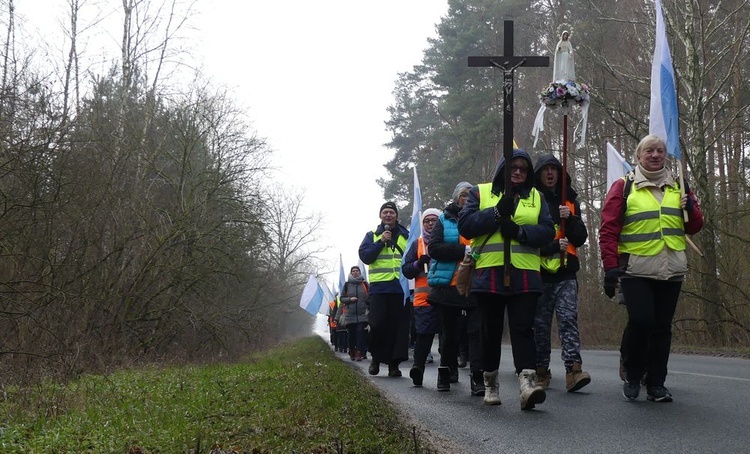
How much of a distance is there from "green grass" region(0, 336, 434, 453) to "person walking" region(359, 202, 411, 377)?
9.12ft

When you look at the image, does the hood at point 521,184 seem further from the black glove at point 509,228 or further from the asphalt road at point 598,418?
the asphalt road at point 598,418

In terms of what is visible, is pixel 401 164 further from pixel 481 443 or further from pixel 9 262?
pixel 481 443

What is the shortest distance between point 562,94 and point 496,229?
2.25 m

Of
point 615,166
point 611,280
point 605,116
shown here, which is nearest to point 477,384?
point 611,280

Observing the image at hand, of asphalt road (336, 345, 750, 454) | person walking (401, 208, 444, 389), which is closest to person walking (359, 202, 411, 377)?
person walking (401, 208, 444, 389)

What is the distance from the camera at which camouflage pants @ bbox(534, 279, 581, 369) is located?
8.20 m

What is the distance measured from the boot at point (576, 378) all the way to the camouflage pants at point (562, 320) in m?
0.09

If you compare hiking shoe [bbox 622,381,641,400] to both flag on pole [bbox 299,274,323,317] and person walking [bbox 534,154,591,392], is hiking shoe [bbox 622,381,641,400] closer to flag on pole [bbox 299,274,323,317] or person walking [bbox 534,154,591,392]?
person walking [bbox 534,154,591,392]

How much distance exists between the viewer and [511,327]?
23.9ft

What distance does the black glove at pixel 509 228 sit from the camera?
711 centimetres

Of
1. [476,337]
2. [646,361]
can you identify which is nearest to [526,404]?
[646,361]

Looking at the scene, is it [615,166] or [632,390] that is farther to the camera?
[615,166]

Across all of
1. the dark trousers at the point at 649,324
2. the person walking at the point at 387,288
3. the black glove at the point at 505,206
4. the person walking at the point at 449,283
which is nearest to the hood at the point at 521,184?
the black glove at the point at 505,206

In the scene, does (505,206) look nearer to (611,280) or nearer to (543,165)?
(611,280)
